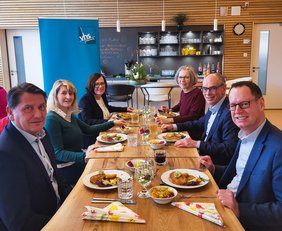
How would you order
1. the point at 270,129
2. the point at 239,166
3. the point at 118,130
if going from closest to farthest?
the point at 270,129 < the point at 239,166 < the point at 118,130

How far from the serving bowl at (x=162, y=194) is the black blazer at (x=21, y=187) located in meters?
0.57

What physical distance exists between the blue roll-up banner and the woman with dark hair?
1.58 meters

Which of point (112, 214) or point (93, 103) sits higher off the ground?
point (93, 103)

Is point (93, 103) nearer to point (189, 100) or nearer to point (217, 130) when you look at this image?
point (189, 100)

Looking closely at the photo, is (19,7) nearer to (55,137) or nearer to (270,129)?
(55,137)

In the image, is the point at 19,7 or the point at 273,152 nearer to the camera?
the point at 273,152

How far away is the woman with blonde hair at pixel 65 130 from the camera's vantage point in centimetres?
254

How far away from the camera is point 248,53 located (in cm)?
812

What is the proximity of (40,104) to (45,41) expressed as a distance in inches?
147

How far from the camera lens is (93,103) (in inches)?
149

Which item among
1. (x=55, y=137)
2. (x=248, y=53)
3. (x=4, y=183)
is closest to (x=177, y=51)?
(x=248, y=53)

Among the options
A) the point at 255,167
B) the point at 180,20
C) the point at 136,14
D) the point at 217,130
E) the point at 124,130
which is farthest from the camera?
the point at 136,14

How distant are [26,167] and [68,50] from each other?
13.3 feet

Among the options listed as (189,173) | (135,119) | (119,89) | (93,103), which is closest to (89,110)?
(93,103)
